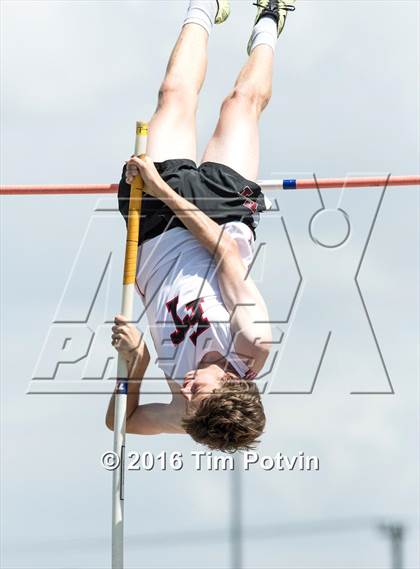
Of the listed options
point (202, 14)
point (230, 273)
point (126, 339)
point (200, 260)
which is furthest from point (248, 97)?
point (126, 339)

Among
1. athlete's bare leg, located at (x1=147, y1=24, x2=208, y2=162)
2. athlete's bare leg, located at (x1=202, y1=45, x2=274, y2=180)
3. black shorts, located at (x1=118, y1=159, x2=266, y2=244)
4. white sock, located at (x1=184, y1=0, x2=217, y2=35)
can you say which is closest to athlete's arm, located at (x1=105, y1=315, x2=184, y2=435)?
black shorts, located at (x1=118, y1=159, x2=266, y2=244)

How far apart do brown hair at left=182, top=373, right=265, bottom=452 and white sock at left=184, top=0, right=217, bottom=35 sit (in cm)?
234

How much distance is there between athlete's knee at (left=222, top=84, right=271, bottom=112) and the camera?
10.1m

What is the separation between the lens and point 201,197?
9719mm

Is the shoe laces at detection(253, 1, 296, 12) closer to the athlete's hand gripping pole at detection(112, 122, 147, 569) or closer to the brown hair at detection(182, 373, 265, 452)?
the athlete's hand gripping pole at detection(112, 122, 147, 569)

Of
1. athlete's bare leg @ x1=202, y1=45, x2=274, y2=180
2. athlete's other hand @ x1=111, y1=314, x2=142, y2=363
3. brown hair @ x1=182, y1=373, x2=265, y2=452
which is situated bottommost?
brown hair @ x1=182, y1=373, x2=265, y2=452

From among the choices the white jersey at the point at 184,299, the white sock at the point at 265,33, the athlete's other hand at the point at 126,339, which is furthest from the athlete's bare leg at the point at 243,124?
the athlete's other hand at the point at 126,339

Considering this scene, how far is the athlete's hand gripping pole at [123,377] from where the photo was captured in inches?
371

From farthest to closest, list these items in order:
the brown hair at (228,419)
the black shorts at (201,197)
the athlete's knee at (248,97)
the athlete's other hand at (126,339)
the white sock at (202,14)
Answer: the white sock at (202,14)
the athlete's knee at (248,97)
the black shorts at (201,197)
the athlete's other hand at (126,339)
the brown hair at (228,419)

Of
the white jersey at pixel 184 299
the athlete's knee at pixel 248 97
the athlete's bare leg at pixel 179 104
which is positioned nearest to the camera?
the white jersey at pixel 184 299

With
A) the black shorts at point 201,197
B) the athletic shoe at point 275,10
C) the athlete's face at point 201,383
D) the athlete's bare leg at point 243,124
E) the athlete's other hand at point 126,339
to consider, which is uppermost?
the athletic shoe at point 275,10

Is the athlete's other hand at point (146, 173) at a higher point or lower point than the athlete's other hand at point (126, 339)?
higher

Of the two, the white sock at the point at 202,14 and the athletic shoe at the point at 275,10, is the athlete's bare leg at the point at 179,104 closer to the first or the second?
the white sock at the point at 202,14

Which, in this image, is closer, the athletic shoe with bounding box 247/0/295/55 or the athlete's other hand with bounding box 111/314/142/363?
the athlete's other hand with bounding box 111/314/142/363
